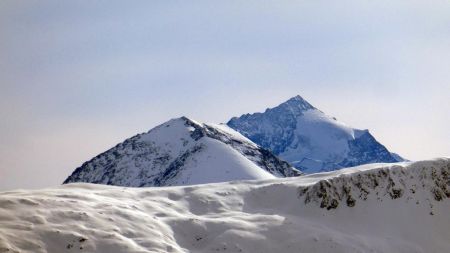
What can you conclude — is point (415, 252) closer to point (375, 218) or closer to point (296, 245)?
point (375, 218)

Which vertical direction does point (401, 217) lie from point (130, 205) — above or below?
below

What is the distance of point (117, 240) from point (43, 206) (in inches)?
284

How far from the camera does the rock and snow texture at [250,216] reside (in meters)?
42.0

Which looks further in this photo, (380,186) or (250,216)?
(380,186)

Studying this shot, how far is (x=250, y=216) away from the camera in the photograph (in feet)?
177

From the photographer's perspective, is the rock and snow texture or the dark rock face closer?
the rock and snow texture

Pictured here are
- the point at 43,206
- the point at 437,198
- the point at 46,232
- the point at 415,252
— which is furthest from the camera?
the point at 437,198

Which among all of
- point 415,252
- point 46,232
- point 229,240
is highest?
point 46,232

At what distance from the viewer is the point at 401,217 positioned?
56.5m

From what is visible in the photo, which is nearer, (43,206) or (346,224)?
(43,206)

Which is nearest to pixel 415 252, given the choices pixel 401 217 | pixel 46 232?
pixel 401 217

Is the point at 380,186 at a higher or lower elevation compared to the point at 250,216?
higher

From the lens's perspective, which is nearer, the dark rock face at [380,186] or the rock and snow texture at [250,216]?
the rock and snow texture at [250,216]

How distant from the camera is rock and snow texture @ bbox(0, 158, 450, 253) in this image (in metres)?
42.0
